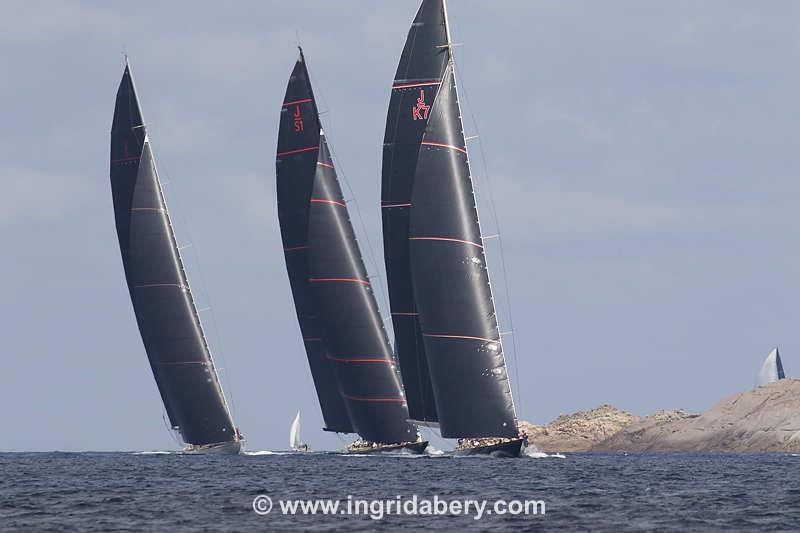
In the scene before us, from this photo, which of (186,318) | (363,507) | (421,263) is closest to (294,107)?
(186,318)

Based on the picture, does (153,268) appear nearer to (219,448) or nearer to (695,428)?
(219,448)

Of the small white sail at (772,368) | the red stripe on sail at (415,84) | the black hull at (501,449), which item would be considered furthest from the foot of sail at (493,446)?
the small white sail at (772,368)

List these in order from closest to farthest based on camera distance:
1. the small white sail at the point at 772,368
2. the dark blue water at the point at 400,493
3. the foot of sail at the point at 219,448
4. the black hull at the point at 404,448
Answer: the dark blue water at the point at 400,493 → the black hull at the point at 404,448 → the foot of sail at the point at 219,448 → the small white sail at the point at 772,368

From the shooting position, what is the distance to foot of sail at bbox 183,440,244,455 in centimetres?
9919

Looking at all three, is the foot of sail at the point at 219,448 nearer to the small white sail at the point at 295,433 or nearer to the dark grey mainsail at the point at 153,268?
the dark grey mainsail at the point at 153,268

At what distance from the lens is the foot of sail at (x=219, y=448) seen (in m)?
99.2

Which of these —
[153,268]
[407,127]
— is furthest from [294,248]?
[407,127]

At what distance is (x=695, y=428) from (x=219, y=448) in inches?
2730

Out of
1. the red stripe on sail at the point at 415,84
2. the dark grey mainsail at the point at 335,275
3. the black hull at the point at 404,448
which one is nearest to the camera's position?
the red stripe on sail at the point at 415,84

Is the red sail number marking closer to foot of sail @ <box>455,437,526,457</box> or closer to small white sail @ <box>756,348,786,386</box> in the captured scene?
foot of sail @ <box>455,437,526,457</box>

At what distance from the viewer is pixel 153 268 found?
3693 inches

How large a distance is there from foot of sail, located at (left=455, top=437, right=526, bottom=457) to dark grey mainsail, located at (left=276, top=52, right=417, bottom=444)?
10.9m

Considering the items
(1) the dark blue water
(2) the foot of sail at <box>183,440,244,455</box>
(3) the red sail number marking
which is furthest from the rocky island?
(3) the red sail number marking

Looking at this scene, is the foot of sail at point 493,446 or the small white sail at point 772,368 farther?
the small white sail at point 772,368
